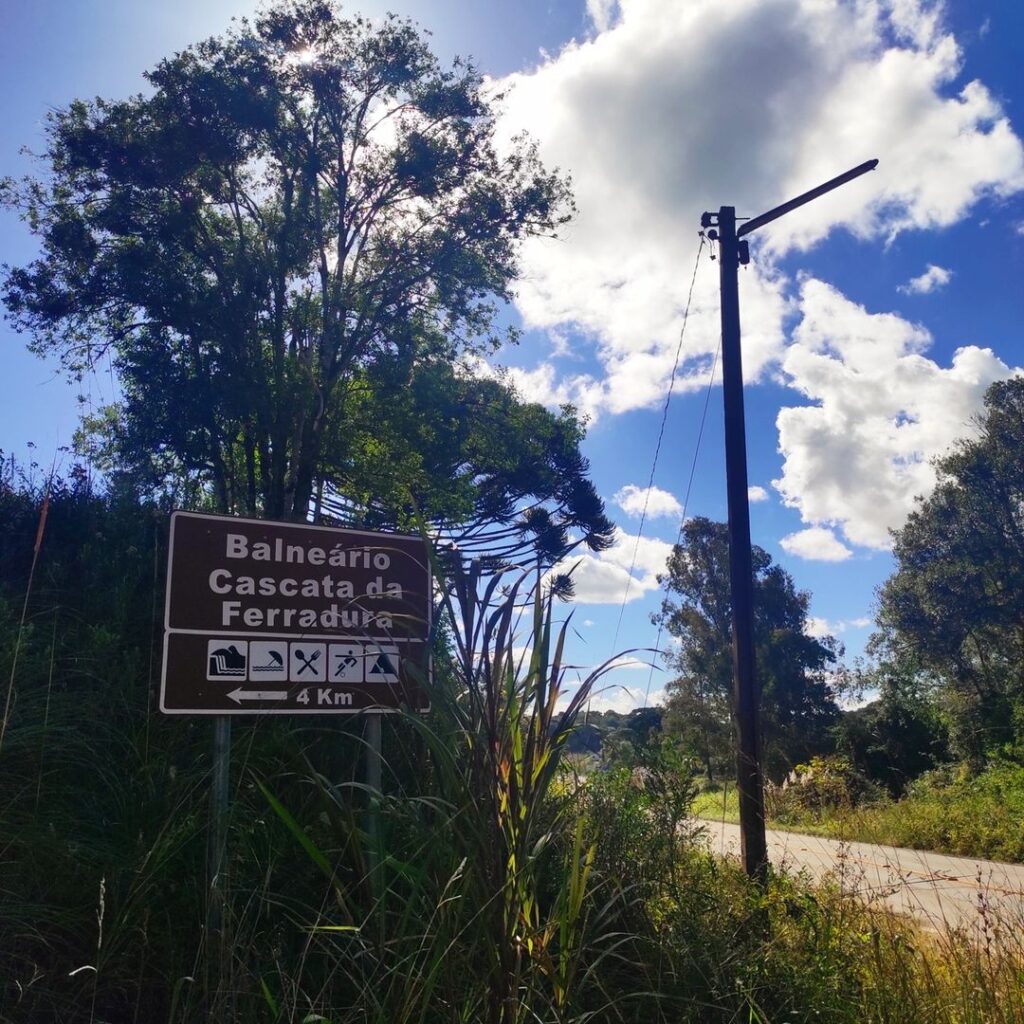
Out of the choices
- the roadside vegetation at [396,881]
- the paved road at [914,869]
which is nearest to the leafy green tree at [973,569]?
the paved road at [914,869]

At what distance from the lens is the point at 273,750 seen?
4594 mm

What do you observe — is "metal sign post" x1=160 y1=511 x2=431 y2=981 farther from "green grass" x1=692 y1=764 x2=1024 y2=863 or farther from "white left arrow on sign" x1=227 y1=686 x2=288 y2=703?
"green grass" x1=692 y1=764 x2=1024 y2=863

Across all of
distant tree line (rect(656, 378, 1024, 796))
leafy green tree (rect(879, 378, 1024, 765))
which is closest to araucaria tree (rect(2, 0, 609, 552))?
distant tree line (rect(656, 378, 1024, 796))

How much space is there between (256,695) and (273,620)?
0.37m

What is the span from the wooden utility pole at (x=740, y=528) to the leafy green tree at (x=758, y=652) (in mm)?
29104

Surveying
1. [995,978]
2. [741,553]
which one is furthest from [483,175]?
[995,978]

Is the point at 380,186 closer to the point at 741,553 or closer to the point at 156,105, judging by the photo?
the point at 156,105

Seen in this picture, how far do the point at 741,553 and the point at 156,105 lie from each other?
1219cm

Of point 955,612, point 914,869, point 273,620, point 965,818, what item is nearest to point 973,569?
point 955,612

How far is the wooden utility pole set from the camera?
636 cm

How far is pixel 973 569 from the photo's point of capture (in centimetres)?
2831

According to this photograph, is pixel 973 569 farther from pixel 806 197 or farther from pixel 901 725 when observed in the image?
pixel 806 197

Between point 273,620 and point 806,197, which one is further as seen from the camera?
point 806,197

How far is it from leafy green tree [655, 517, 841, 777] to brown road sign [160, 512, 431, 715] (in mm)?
32640
